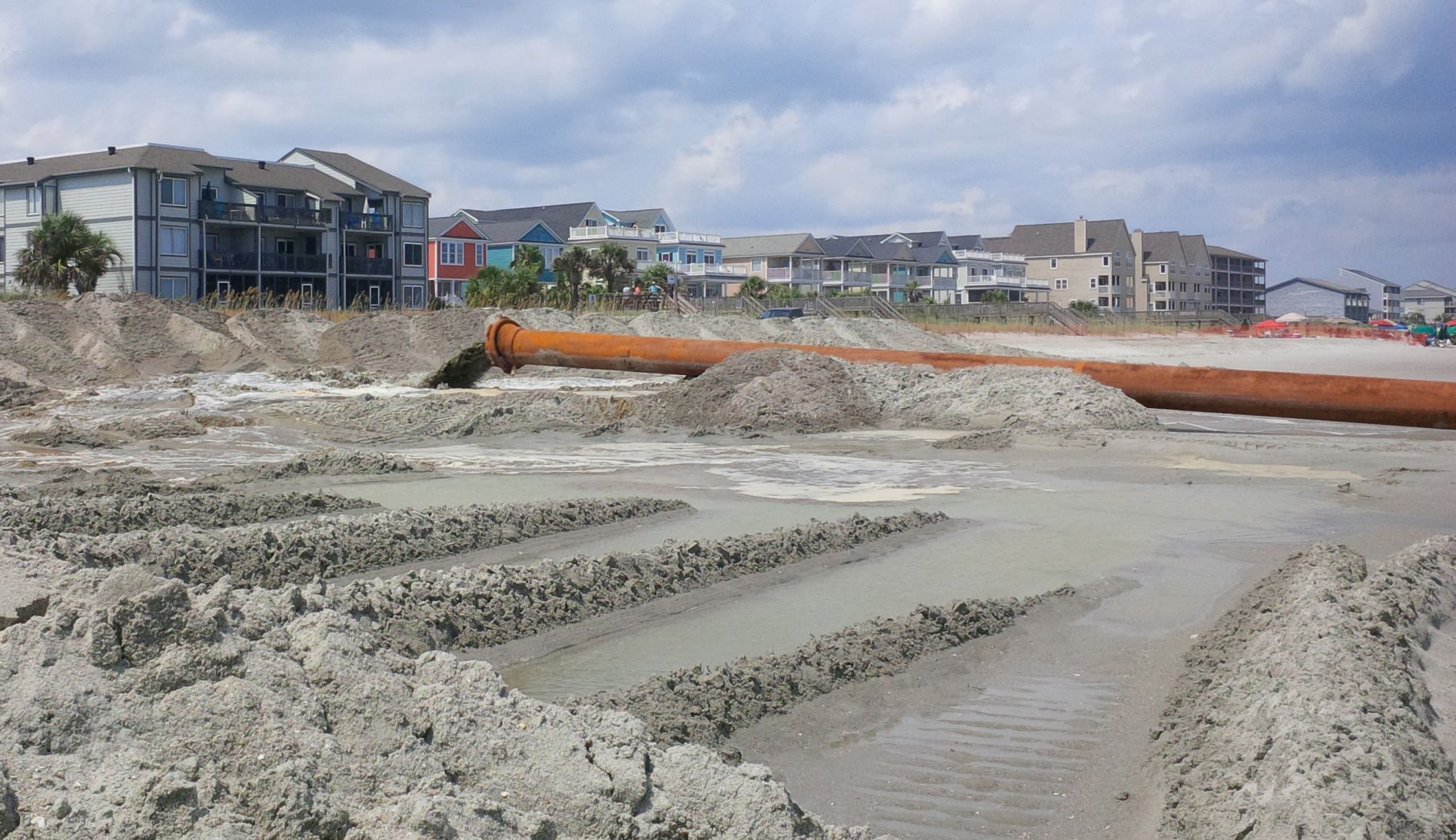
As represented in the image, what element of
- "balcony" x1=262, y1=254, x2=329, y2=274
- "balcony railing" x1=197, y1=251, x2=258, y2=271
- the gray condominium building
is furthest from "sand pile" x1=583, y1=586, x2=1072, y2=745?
"balcony" x1=262, y1=254, x2=329, y2=274

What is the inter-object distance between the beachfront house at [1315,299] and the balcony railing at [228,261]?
123 metres

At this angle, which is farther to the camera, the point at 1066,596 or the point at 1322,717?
the point at 1066,596

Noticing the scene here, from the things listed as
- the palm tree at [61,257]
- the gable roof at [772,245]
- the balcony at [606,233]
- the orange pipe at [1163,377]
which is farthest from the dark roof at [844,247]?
the orange pipe at [1163,377]

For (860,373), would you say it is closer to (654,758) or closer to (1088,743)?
(1088,743)

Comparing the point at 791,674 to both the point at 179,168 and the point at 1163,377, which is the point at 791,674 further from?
the point at 179,168

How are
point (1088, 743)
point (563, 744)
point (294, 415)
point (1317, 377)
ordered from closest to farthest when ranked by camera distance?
point (563, 744) < point (1088, 743) < point (1317, 377) < point (294, 415)

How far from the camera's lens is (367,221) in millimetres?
62094

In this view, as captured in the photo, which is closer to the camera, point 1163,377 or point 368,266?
point 1163,377

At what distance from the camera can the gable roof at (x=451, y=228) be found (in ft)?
252

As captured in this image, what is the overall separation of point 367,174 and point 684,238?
38748 mm

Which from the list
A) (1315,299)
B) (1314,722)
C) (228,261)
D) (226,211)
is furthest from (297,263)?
(1315,299)

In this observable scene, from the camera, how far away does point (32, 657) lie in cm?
372

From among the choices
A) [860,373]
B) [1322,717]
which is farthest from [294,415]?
[1322,717]

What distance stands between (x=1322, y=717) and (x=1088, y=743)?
2.87 feet
